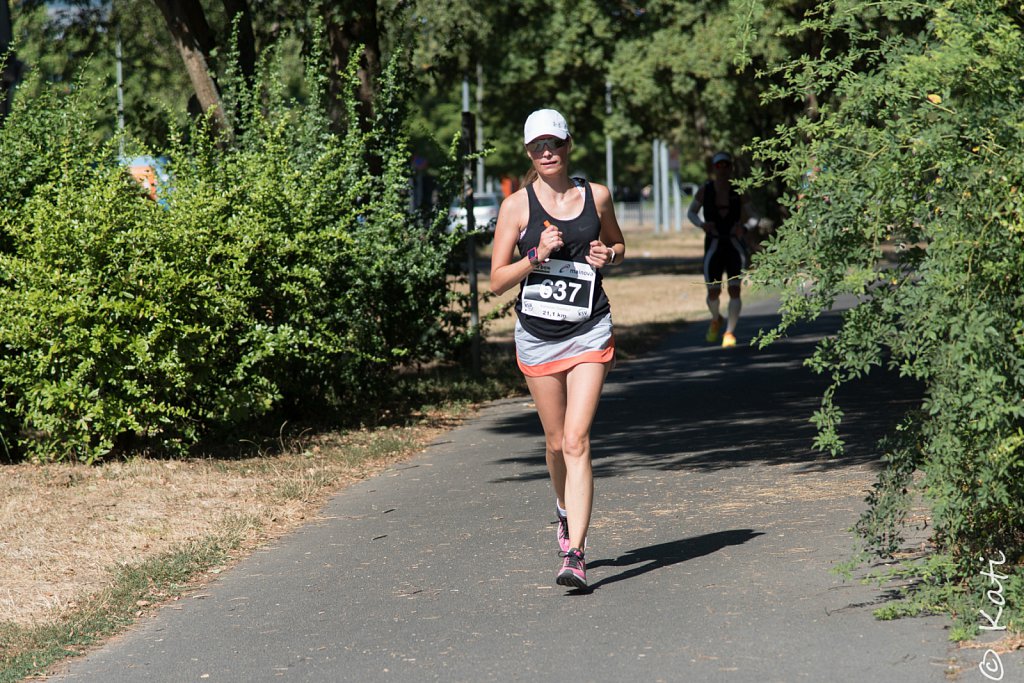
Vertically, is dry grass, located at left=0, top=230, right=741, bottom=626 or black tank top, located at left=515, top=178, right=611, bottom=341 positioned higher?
black tank top, located at left=515, top=178, right=611, bottom=341

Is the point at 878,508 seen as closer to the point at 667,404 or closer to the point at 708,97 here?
the point at 667,404

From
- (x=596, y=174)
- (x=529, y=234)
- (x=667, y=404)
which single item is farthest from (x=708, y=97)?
(x=596, y=174)

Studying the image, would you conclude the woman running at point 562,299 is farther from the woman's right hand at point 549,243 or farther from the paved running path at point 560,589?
the paved running path at point 560,589

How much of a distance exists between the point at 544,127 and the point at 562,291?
663mm

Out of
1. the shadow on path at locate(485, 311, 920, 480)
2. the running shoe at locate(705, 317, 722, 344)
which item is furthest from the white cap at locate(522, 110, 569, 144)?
the running shoe at locate(705, 317, 722, 344)

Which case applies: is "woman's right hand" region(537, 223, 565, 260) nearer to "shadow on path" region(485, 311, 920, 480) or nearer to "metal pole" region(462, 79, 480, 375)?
"shadow on path" region(485, 311, 920, 480)

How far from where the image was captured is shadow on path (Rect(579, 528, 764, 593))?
19.7ft

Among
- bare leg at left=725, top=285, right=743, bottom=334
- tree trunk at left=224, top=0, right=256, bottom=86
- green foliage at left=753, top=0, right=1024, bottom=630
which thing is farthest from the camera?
bare leg at left=725, top=285, right=743, bottom=334

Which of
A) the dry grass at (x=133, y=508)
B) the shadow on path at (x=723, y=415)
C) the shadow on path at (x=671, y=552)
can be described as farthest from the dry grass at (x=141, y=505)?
the shadow on path at (x=671, y=552)

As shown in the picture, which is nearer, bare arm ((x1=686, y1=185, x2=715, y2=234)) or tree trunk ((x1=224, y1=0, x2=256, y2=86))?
tree trunk ((x1=224, y1=0, x2=256, y2=86))

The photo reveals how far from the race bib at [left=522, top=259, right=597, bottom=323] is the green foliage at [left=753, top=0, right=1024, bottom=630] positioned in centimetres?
99

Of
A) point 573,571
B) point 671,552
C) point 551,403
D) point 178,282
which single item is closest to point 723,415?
point 178,282

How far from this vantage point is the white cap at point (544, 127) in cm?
578

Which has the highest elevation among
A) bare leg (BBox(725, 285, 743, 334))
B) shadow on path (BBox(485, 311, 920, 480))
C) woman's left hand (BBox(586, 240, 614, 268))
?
woman's left hand (BBox(586, 240, 614, 268))
